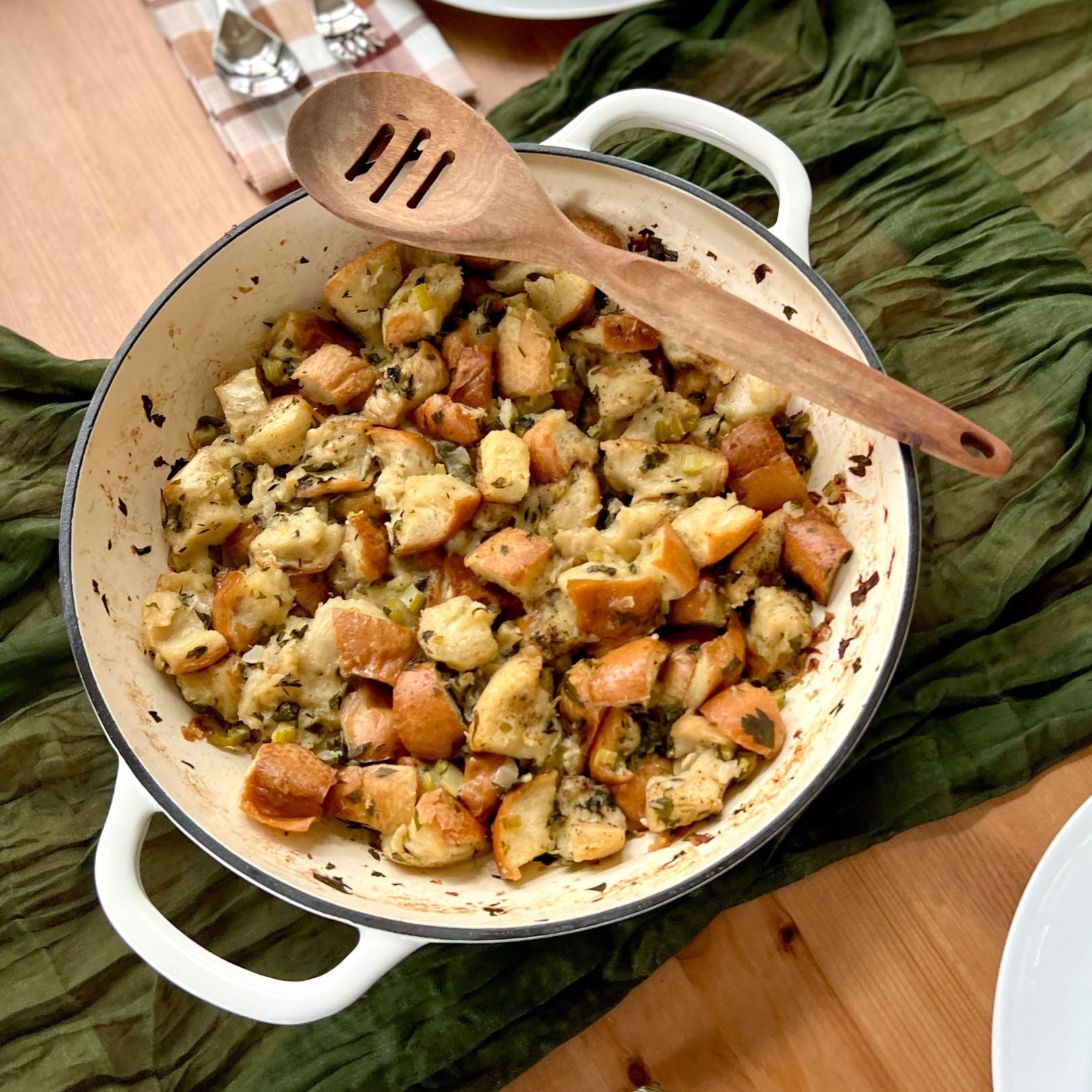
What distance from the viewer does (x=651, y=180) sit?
1227mm

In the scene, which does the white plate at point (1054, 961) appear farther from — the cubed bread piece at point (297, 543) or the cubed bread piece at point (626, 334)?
the cubed bread piece at point (297, 543)

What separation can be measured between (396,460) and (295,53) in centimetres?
87

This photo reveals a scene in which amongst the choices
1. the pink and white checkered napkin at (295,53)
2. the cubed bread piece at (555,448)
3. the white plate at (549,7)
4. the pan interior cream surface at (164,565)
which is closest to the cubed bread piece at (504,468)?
the cubed bread piece at (555,448)

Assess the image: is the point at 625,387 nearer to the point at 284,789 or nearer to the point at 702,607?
the point at 702,607

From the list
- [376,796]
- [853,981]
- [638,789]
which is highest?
[376,796]

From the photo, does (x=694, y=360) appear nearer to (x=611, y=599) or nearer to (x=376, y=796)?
(x=611, y=599)

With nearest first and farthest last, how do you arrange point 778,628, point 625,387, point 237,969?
point 237,969, point 778,628, point 625,387

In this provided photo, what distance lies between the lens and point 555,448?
124cm

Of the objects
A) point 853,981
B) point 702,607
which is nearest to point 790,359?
point 702,607

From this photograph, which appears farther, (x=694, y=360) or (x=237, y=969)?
(x=694, y=360)

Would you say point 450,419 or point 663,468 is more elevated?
point 450,419

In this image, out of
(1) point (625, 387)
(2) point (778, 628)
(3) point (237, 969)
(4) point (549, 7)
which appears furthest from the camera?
(4) point (549, 7)

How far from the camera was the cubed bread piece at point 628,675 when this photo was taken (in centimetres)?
108

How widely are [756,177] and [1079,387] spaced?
56 centimetres
